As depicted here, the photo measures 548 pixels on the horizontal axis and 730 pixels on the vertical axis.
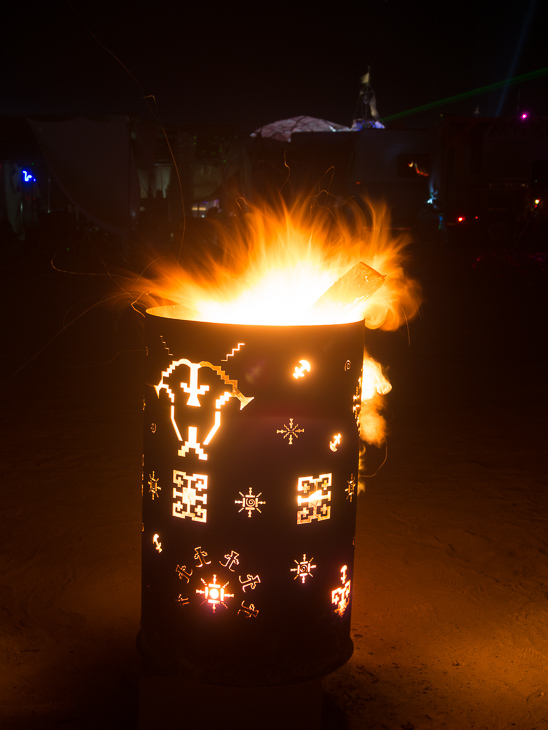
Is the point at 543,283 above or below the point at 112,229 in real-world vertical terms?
below

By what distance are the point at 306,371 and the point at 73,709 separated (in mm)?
1509

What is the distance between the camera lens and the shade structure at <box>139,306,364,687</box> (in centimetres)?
221

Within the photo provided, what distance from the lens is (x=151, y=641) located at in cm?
240

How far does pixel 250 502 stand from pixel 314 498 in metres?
0.22

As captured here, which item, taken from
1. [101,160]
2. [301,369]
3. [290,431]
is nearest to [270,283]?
[301,369]

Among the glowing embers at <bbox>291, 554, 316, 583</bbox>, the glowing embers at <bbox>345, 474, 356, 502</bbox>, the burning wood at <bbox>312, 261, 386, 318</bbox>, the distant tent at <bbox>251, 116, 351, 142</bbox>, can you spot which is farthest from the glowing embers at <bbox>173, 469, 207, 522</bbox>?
the distant tent at <bbox>251, 116, 351, 142</bbox>

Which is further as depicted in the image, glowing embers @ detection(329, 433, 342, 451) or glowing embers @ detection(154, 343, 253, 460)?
glowing embers @ detection(329, 433, 342, 451)

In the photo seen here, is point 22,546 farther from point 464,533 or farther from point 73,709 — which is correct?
Result: point 464,533

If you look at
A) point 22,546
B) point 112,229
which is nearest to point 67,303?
point 112,229

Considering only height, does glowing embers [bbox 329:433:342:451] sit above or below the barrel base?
above

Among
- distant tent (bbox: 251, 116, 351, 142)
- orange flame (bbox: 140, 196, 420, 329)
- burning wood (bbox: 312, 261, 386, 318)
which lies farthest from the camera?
distant tent (bbox: 251, 116, 351, 142)

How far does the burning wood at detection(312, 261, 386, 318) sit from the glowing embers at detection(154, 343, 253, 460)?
497mm

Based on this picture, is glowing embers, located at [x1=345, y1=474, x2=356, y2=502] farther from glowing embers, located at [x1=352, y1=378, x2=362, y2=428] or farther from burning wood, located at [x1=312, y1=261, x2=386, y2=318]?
burning wood, located at [x1=312, y1=261, x2=386, y2=318]

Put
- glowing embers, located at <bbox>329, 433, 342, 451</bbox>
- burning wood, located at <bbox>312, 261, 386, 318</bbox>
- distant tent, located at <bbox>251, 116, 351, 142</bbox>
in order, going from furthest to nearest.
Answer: distant tent, located at <bbox>251, 116, 351, 142</bbox> → burning wood, located at <bbox>312, 261, 386, 318</bbox> → glowing embers, located at <bbox>329, 433, 342, 451</bbox>
